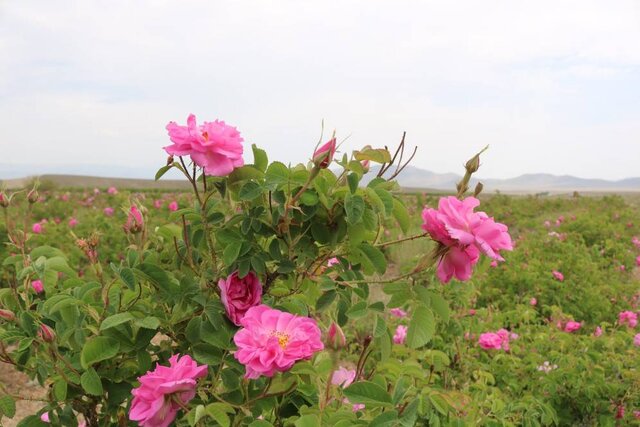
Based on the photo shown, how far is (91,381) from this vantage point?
1.20 m

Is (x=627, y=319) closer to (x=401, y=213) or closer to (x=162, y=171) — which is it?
(x=401, y=213)

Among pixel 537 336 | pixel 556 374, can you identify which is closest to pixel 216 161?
pixel 556 374

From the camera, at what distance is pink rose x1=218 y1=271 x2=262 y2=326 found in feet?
3.90

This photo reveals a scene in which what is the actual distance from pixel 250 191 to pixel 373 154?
27 centimetres

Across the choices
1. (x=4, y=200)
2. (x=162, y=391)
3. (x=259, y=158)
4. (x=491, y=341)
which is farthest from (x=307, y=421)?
(x=491, y=341)

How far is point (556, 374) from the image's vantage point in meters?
2.62

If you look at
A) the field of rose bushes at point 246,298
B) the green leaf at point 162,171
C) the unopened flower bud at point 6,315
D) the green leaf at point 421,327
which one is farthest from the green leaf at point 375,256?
the unopened flower bud at point 6,315

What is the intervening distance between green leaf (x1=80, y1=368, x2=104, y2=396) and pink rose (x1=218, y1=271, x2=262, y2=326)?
1.03ft

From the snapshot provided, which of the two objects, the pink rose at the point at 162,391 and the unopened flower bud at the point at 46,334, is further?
the unopened flower bud at the point at 46,334

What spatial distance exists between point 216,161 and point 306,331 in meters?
0.38

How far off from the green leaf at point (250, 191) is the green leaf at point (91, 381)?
0.51m

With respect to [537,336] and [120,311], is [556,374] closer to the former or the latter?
[537,336]

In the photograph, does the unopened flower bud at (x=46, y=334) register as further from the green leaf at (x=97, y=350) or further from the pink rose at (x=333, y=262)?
the pink rose at (x=333, y=262)

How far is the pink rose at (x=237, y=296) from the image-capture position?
3.90 ft
